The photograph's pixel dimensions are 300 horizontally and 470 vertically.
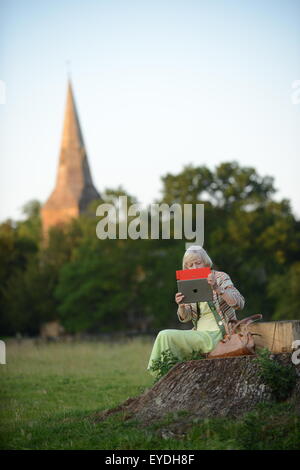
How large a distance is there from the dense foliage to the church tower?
122 feet

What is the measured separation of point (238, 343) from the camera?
792cm

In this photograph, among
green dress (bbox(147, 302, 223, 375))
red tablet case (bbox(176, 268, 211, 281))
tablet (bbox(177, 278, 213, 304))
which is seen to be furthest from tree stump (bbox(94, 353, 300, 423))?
red tablet case (bbox(176, 268, 211, 281))

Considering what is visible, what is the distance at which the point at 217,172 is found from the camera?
51.1 meters

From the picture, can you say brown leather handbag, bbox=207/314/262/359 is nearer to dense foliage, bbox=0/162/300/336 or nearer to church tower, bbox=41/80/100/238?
dense foliage, bbox=0/162/300/336

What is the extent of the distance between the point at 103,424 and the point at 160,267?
130 feet

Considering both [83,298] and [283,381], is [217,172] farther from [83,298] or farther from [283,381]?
[283,381]

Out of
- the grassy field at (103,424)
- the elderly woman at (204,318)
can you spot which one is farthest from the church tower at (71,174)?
the elderly woman at (204,318)

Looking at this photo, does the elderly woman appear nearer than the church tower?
Yes

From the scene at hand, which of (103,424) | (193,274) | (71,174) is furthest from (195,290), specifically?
(71,174)

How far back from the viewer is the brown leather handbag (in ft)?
25.9

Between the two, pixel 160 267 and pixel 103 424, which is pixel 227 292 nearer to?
pixel 103 424

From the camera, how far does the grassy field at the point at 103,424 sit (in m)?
6.82

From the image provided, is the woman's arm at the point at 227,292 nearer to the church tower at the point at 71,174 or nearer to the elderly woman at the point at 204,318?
the elderly woman at the point at 204,318

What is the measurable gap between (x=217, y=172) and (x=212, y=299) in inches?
1702
